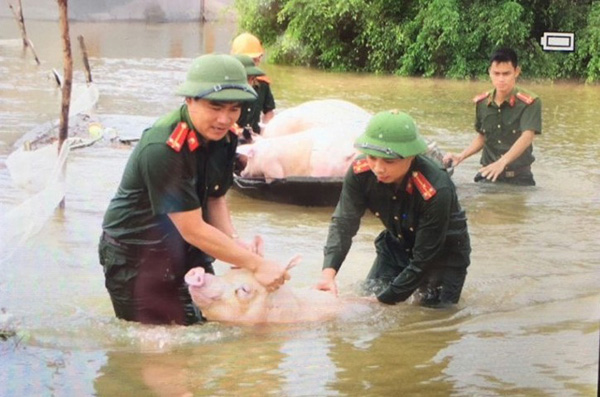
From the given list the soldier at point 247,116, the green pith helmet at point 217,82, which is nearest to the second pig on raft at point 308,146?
the soldier at point 247,116

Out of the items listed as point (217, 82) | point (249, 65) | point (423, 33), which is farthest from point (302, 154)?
point (423, 33)

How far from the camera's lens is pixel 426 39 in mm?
15602

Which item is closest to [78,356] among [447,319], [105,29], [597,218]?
[447,319]

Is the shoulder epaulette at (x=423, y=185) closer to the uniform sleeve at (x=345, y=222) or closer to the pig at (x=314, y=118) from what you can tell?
the uniform sleeve at (x=345, y=222)

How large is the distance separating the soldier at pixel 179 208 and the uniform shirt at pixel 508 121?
357cm

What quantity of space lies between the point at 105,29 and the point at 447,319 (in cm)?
1695

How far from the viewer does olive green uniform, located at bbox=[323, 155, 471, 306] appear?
15.8 feet

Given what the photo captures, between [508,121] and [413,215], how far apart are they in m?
3.23

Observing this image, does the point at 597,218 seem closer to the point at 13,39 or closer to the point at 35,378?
the point at 35,378

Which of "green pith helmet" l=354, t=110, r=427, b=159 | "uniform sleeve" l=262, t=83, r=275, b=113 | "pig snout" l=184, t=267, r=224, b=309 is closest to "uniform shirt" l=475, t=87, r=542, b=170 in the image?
"uniform sleeve" l=262, t=83, r=275, b=113

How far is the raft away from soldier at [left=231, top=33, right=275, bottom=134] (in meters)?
0.51

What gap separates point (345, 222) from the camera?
196 inches

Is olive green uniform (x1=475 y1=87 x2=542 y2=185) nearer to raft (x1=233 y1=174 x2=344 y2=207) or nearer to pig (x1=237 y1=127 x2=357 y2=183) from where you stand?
pig (x1=237 y1=127 x2=357 y2=183)

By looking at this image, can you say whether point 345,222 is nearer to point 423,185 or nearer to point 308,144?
point 423,185
